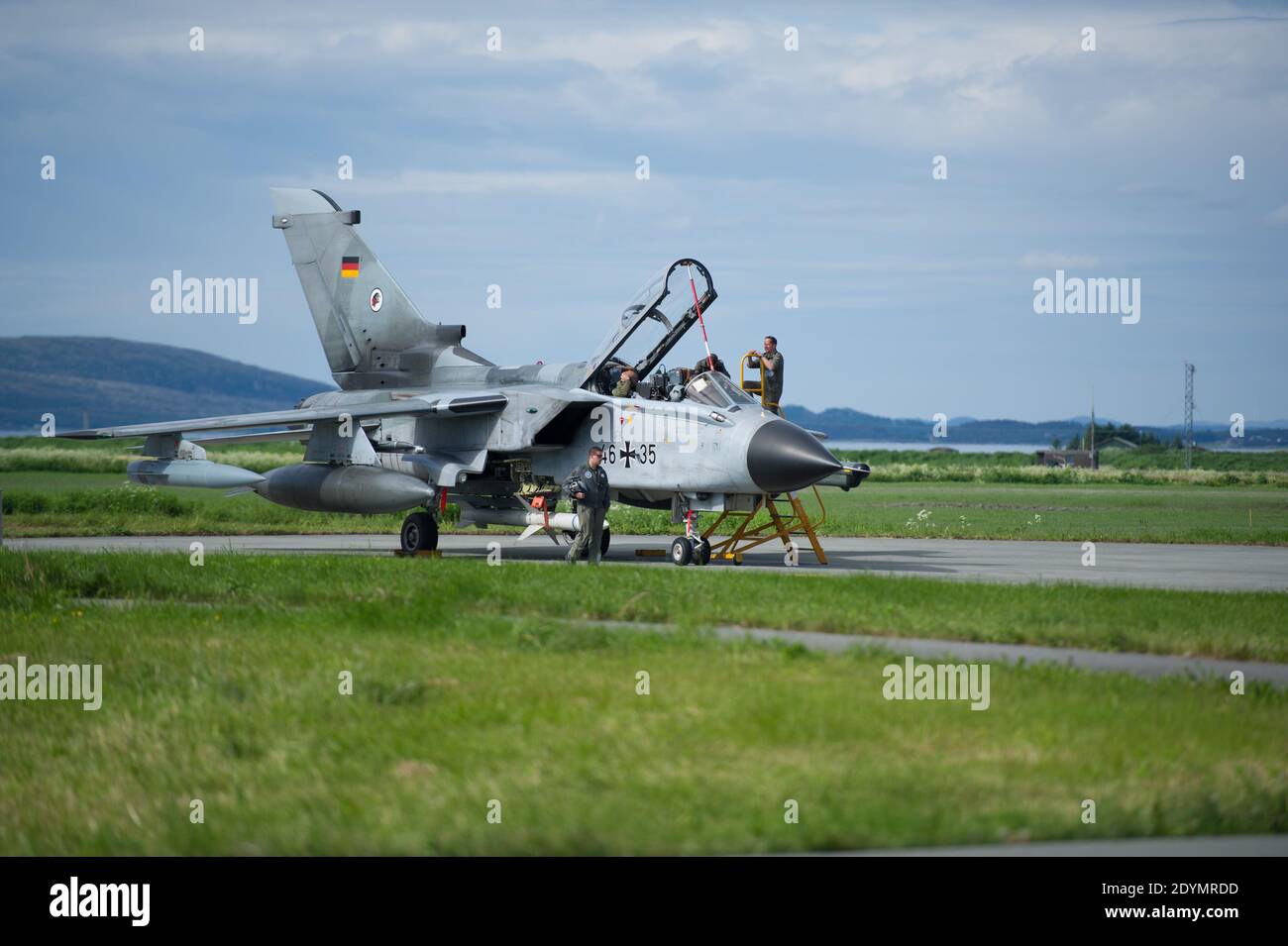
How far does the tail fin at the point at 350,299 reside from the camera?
25906mm

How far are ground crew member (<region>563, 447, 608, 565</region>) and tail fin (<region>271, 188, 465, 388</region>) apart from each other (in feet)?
21.7

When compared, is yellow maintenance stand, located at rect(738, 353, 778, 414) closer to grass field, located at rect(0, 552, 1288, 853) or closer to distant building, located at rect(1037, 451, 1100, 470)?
grass field, located at rect(0, 552, 1288, 853)

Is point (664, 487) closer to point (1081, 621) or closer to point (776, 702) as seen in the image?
point (1081, 621)

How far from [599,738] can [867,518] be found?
2976cm

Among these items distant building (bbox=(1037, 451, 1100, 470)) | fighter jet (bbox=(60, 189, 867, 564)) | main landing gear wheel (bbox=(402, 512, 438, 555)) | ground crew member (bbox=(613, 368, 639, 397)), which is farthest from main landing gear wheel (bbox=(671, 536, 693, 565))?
distant building (bbox=(1037, 451, 1100, 470))

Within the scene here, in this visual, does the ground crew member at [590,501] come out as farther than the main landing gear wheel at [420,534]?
No

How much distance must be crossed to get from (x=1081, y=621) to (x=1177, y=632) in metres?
0.85

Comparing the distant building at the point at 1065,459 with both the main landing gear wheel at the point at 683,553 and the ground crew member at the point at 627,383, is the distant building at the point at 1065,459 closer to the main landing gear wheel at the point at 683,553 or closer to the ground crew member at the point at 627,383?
the ground crew member at the point at 627,383

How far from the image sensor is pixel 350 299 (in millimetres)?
26281

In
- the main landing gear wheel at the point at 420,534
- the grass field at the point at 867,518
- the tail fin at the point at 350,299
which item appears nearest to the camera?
the main landing gear wheel at the point at 420,534

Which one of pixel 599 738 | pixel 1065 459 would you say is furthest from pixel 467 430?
pixel 1065 459

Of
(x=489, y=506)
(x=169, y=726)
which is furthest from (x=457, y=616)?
(x=489, y=506)

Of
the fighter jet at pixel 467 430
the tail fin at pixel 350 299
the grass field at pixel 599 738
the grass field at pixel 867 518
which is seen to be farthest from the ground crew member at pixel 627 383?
the grass field at pixel 599 738

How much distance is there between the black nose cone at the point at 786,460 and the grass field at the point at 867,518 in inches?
Answer: 418
